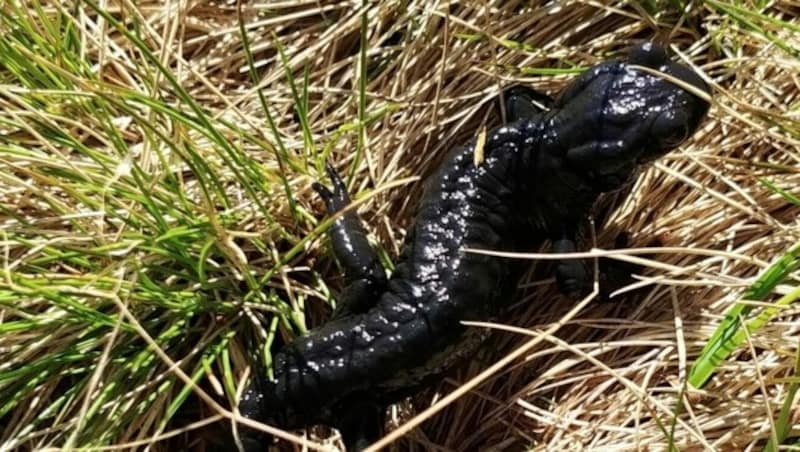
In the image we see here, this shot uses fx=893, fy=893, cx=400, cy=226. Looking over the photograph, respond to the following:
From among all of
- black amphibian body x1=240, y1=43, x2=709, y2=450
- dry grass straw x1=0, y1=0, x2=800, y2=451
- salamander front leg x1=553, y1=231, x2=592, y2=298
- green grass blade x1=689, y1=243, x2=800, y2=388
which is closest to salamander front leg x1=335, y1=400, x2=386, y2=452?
black amphibian body x1=240, y1=43, x2=709, y2=450

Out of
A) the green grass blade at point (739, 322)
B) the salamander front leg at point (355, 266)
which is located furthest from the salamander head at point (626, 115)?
the salamander front leg at point (355, 266)

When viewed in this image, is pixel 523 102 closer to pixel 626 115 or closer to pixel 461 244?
pixel 626 115

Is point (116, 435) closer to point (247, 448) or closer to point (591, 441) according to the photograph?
point (247, 448)

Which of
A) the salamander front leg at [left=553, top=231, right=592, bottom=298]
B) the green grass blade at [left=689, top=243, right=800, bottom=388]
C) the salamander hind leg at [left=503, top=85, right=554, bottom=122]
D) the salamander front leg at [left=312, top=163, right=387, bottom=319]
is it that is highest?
the salamander hind leg at [left=503, top=85, right=554, bottom=122]

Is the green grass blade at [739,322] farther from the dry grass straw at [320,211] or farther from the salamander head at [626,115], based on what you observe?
the salamander head at [626,115]

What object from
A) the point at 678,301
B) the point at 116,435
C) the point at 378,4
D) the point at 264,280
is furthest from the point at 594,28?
the point at 116,435

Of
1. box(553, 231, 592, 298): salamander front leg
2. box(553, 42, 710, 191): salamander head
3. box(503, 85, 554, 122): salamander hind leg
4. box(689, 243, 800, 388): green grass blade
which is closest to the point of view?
box(689, 243, 800, 388): green grass blade

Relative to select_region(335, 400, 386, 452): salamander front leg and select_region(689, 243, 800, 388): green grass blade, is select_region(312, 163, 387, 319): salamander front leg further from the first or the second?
select_region(689, 243, 800, 388): green grass blade
